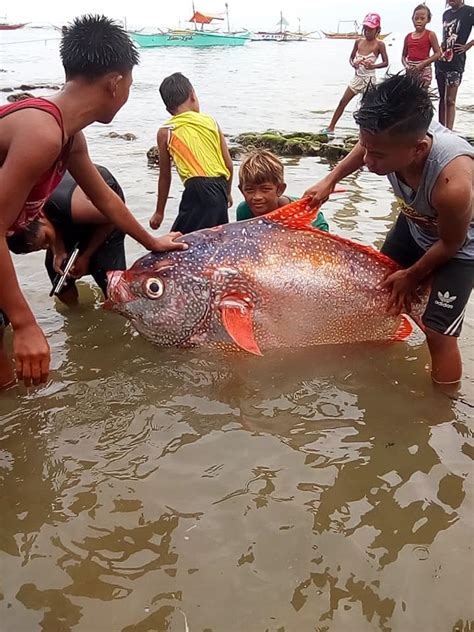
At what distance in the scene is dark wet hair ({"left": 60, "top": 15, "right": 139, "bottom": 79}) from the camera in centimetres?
286

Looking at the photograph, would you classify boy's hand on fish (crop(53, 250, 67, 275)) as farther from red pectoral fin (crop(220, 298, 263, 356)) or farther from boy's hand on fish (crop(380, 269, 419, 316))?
boy's hand on fish (crop(380, 269, 419, 316))

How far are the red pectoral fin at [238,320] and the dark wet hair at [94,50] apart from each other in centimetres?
137

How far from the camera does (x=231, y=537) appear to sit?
237 centimetres

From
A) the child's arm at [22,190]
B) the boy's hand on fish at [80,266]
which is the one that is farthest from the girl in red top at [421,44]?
the child's arm at [22,190]

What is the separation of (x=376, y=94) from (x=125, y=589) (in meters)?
2.42

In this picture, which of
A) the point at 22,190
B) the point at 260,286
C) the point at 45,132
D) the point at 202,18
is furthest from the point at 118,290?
the point at 202,18

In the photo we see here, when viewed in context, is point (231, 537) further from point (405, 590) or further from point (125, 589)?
point (405, 590)

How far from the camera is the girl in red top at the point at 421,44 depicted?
9781 mm

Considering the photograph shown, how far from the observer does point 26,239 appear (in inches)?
150

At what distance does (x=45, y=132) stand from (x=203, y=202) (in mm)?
2473

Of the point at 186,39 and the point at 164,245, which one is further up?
the point at 186,39

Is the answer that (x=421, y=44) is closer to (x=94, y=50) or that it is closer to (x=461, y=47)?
(x=461, y=47)

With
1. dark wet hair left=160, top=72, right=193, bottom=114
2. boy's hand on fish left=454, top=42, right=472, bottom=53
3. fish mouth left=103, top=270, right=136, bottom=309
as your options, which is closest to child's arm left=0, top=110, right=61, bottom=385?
fish mouth left=103, top=270, right=136, bottom=309

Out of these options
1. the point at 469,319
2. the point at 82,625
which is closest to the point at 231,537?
the point at 82,625
